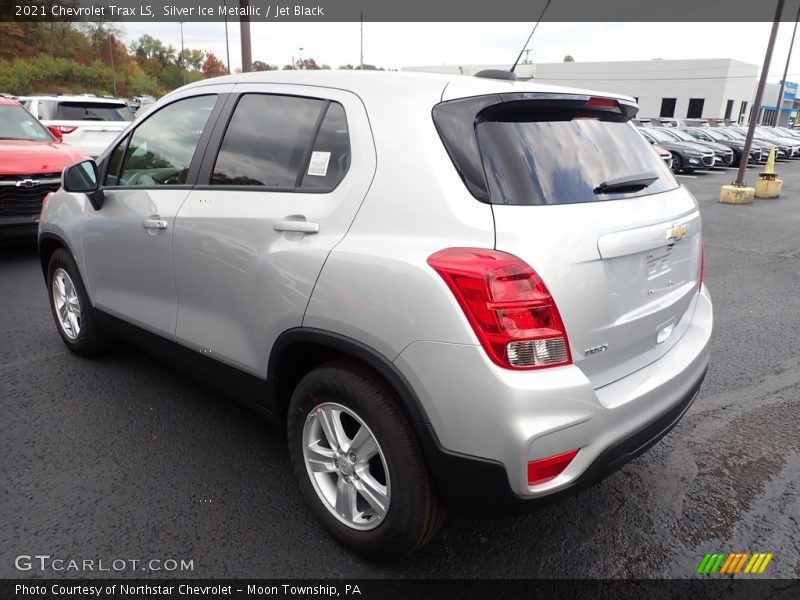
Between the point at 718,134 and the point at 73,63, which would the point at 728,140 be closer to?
the point at 718,134

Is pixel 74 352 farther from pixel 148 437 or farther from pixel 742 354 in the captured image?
pixel 742 354

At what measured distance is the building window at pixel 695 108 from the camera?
200 feet

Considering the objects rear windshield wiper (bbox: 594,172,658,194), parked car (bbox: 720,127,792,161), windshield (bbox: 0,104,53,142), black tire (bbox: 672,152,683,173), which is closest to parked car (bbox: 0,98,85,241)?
windshield (bbox: 0,104,53,142)

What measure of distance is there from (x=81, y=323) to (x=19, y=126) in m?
5.09

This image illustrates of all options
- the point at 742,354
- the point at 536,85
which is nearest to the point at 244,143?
the point at 536,85

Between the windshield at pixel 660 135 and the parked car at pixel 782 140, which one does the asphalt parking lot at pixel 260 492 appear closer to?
the windshield at pixel 660 135

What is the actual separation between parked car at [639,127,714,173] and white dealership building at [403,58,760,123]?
132ft

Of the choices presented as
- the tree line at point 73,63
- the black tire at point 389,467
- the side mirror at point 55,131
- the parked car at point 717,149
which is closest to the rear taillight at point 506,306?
the black tire at point 389,467

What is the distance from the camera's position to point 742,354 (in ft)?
14.6

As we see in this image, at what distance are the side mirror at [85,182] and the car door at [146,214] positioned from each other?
48mm

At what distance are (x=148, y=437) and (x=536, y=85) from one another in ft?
8.47

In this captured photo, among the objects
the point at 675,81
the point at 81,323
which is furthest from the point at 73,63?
the point at 81,323

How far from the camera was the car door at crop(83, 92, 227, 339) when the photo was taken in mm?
2949

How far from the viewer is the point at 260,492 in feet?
8.87
